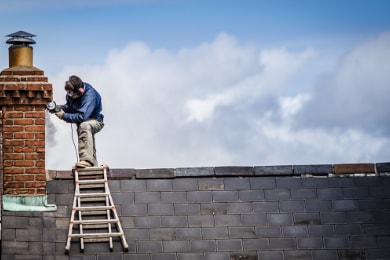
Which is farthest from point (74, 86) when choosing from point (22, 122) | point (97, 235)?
point (97, 235)

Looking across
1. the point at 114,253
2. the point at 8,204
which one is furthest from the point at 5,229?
the point at 114,253

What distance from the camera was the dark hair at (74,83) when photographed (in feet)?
48.6

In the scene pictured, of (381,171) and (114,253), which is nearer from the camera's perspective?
(114,253)

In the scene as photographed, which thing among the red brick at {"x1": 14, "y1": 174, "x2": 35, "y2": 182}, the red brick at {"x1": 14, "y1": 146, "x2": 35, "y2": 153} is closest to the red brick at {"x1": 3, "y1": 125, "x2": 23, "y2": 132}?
the red brick at {"x1": 14, "y1": 146, "x2": 35, "y2": 153}

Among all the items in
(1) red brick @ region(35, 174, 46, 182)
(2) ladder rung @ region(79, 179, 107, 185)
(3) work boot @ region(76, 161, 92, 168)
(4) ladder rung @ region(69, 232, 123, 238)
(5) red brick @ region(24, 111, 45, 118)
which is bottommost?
(4) ladder rung @ region(69, 232, 123, 238)

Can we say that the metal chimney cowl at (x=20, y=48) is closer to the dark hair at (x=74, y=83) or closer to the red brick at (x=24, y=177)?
the dark hair at (x=74, y=83)

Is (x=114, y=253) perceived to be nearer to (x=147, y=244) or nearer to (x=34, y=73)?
(x=147, y=244)

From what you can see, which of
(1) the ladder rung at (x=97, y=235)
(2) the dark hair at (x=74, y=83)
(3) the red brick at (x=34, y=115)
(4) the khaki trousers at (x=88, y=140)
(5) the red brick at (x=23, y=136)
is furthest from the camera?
(2) the dark hair at (x=74, y=83)

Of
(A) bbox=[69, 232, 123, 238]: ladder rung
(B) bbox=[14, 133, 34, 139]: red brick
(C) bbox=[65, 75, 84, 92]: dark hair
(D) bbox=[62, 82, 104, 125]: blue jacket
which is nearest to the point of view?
(A) bbox=[69, 232, 123, 238]: ladder rung

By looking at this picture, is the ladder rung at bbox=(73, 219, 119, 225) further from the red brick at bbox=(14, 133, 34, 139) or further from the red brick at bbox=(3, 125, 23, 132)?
the red brick at bbox=(3, 125, 23, 132)

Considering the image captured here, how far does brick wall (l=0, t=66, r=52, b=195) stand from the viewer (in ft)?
45.9

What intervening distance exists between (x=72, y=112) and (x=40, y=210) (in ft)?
6.23

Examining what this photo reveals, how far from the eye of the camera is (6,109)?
46.7ft

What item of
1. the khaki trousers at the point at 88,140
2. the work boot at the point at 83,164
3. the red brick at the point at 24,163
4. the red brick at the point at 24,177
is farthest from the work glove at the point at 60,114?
the red brick at the point at 24,177
